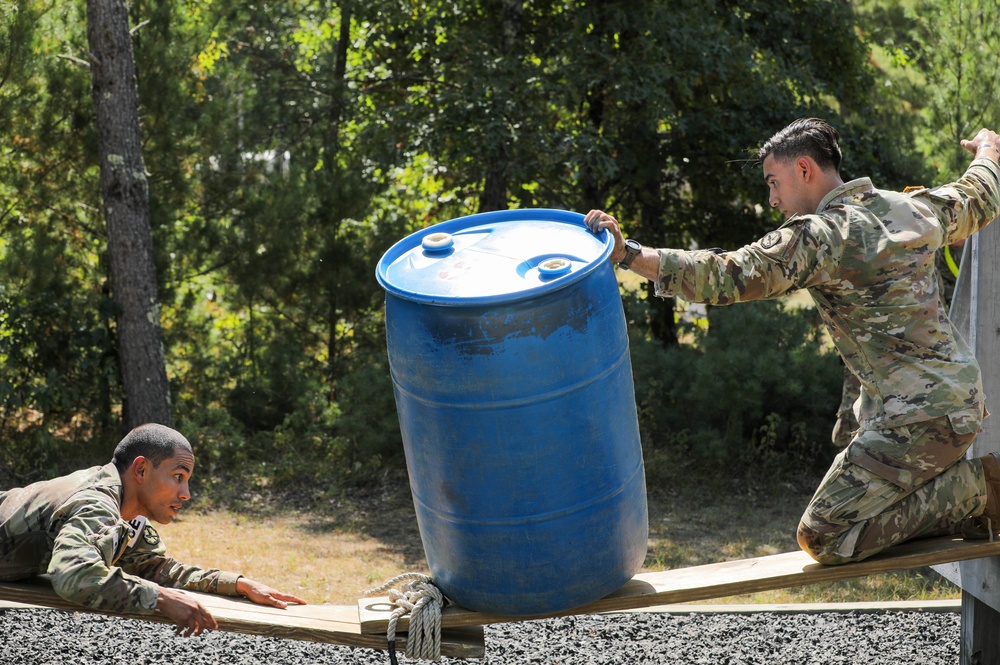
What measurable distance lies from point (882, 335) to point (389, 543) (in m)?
4.22

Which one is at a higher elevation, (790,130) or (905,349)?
(790,130)

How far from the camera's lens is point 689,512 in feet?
24.0

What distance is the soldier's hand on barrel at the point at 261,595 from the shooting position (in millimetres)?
3512

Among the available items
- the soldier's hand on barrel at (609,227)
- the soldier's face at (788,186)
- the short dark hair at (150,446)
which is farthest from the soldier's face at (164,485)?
the soldier's face at (788,186)

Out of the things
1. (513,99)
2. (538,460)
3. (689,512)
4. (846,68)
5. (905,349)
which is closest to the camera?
(538,460)

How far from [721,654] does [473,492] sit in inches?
83.6

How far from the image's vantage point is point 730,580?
3.27 meters

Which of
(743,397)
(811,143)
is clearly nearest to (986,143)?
(811,143)

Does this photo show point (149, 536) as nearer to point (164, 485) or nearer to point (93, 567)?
point (164, 485)

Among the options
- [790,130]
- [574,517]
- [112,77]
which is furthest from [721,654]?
[112,77]

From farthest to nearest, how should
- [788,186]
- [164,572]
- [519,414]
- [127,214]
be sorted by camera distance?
[127,214] → [164,572] → [788,186] → [519,414]

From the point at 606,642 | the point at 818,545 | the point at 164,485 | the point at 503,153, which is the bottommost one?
the point at 606,642

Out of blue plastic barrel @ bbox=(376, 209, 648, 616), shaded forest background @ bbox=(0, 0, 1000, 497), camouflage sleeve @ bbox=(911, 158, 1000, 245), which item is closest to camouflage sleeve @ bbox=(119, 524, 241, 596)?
blue plastic barrel @ bbox=(376, 209, 648, 616)

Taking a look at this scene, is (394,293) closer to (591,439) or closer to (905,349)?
(591,439)
